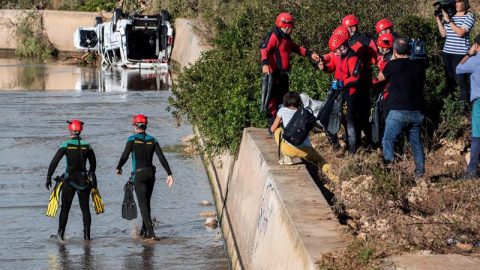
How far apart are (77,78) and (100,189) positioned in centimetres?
1726

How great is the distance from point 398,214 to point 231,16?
17.1 meters

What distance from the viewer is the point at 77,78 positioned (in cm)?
3162

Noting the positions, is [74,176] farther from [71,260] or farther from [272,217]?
[272,217]

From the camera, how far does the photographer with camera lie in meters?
12.6

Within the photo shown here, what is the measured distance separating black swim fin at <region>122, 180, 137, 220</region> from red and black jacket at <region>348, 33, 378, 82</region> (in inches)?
128

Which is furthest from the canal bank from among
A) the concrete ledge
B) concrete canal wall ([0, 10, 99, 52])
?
concrete canal wall ([0, 10, 99, 52])

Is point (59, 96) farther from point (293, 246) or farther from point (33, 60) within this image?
point (293, 246)

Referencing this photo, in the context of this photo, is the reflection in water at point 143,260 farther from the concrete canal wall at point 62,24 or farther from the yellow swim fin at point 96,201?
the concrete canal wall at point 62,24

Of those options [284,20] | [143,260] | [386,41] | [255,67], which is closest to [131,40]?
[255,67]

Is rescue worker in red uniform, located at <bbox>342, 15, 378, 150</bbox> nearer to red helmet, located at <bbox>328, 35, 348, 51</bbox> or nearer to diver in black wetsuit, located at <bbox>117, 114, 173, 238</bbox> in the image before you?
red helmet, located at <bbox>328, 35, 348, 51</bbox>

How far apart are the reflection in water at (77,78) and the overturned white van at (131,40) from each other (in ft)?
1.78

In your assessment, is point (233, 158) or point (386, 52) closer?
point (386, 52)

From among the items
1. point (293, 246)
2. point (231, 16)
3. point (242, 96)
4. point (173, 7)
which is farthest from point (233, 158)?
point (173, 7)

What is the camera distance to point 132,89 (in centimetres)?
2808
